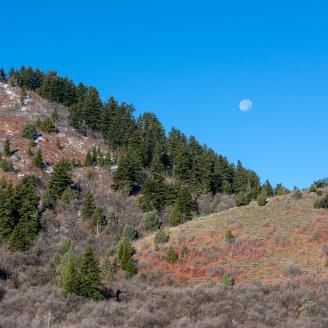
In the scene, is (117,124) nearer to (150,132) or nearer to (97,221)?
(150,132)

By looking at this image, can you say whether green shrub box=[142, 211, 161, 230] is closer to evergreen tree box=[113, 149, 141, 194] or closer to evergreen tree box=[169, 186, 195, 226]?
evergreen tree box=[169, 186, 195, 226]

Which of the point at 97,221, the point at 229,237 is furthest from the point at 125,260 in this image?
the point at 97,221

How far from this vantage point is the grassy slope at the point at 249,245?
4159 cm

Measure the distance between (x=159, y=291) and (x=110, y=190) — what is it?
137ft

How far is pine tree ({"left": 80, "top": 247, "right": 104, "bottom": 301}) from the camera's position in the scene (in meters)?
28.9

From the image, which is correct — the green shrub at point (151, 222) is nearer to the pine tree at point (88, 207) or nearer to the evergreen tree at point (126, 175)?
the pine tree at point (88, 207)

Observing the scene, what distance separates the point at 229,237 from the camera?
4794 centimetres

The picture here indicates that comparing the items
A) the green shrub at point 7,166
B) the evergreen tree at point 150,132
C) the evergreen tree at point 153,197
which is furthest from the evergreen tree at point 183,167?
the green shrub at point 7,166

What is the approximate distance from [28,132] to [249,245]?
51836mm

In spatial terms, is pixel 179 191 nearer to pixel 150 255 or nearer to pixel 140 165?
pixel 140 165

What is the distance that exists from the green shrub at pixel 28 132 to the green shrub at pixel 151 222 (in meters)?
33.5

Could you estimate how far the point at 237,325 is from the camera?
24109 millimetres

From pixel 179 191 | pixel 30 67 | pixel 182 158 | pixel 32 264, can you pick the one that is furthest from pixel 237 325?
pixel 30 67

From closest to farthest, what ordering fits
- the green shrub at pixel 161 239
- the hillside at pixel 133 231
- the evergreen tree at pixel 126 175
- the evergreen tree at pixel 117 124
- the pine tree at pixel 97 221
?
the hillside at pixel 133 231
the green shrub at pixel 161 239
the pine tree at pixel 97 221
the evergreen tree at pixel 126 175
the evergreen tree at pixel 117 124
